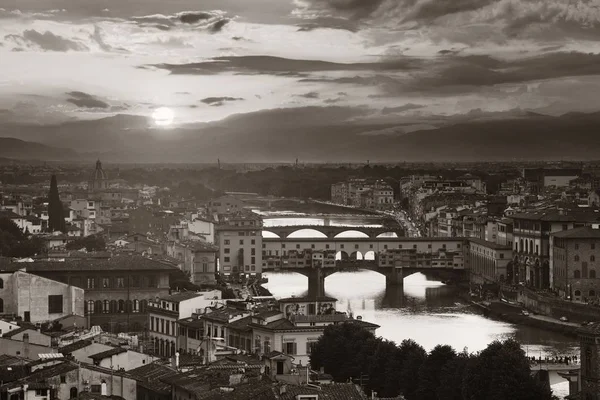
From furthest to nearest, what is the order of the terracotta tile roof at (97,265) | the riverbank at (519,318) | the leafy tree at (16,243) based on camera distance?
→ the leafy tree at (16,243)
the riverbank at (519,318)
the terracotta tile roof at (97,265)

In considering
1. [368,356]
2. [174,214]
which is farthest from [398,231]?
[368,356]

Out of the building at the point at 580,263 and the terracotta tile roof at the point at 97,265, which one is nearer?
the terracotta tile roof at the point at 97,265

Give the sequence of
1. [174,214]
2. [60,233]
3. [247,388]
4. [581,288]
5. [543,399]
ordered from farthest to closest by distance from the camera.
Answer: [174,214], [60,233], [581,288], [543,399], [247,388]

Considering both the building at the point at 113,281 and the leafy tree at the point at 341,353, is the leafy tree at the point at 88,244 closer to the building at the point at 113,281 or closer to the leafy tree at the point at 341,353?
the building at the point at 113,281

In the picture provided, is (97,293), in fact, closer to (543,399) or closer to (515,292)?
(543,399)

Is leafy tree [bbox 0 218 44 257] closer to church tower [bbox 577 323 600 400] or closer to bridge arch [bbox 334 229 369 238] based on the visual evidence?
church tower [bbox 577 323 600 400]

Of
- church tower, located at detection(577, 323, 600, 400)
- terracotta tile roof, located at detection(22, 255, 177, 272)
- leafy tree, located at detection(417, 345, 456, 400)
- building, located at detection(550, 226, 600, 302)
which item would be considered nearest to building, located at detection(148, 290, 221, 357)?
terracotta tile roof, located at detection(22, 255, 177, 272)

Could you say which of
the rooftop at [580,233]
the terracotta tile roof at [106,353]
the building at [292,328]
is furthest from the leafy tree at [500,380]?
the rooftop at [580,233]
